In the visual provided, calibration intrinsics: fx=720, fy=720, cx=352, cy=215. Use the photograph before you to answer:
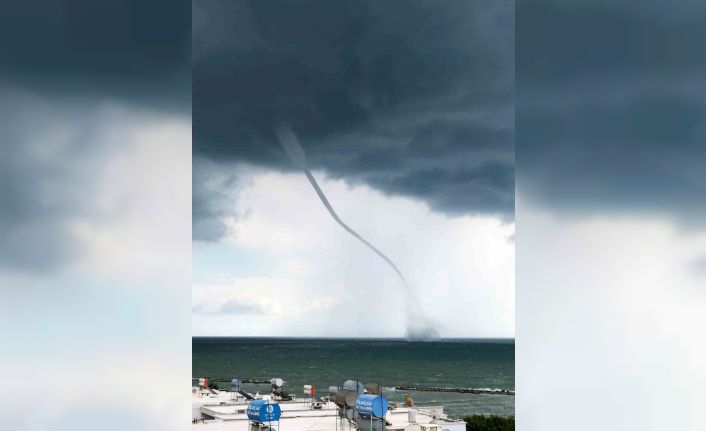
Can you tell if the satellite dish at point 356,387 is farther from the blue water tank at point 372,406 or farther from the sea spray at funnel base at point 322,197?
the sea spray at funnel base at point 322,197

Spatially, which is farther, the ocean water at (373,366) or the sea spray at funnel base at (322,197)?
the ocean water at (373,366)

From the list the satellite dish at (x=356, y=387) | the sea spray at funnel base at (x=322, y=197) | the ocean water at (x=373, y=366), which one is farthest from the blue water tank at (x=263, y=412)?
the ocean water at (x=373, y=366)

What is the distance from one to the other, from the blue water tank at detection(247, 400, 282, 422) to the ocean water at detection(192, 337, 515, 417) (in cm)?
1155

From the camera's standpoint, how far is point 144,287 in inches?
74.4

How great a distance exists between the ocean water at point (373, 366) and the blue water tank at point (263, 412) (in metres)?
11.5

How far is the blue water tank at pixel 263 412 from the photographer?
373 centimetres

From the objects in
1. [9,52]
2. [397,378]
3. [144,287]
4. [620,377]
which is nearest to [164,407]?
[144,287]

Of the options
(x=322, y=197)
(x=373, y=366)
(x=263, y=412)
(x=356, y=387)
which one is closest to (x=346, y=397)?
(x=356, y=387)

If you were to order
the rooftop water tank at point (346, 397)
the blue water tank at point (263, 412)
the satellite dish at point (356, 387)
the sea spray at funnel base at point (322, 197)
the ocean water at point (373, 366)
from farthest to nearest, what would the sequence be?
the ocean water at point (373, 366)
the sea spray at funnel base at point (322, 197)
the satellite dish at point (356, 387)
the rooftop water tank at point (346, 397)
the blue water tank at point (263, 412)

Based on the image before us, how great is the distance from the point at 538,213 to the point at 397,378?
1731 cm

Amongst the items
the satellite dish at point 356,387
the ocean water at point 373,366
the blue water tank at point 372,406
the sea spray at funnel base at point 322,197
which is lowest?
the ocean water at point 373,366

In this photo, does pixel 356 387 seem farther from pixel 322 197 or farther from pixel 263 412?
pixel 322 197

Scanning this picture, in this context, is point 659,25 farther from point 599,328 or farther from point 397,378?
point 397,378

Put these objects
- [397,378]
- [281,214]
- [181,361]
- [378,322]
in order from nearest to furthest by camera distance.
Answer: [181,361], [281,214], [378,322], [397,378]
